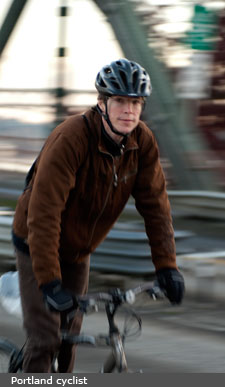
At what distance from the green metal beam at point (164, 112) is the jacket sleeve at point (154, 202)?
603 centimetres

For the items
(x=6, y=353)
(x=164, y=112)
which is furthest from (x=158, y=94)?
(x=6, y=353)

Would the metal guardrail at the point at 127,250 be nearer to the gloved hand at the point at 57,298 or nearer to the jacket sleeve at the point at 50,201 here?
the jacket sleeve at the point at 50,201

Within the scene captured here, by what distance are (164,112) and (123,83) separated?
6540mm

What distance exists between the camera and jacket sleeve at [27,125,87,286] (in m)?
4.13

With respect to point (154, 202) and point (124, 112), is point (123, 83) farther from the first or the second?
point (154, 202)

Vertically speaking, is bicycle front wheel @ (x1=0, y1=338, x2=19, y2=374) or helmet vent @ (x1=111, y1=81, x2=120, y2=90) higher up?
helmet vent @ (x1=111, y1=81, x2=120, y2=90)

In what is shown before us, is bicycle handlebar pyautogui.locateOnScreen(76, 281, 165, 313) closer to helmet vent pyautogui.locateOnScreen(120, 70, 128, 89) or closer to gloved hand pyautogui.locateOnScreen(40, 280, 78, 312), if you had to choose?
gloved hand pyautogui.locateOnScreen(40, 280, 78, 312)

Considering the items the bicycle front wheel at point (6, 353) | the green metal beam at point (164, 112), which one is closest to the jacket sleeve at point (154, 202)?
the bicycle front wheel at point (6, 353)

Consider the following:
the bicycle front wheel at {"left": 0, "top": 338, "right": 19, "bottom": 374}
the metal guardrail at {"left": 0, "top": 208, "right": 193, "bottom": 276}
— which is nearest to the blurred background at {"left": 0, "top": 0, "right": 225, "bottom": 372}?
the metal guardrail at {"left": 0, "top": 208, "right": 193, "bottom": 276}

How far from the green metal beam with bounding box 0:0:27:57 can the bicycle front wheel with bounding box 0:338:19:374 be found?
23.7 ft

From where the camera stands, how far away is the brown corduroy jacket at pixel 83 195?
418 centimetres

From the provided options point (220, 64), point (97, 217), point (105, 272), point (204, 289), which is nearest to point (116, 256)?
point (105, 272)

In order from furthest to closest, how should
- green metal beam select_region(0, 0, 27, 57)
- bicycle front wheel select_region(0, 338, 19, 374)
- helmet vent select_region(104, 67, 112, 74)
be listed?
1. green metal beam select_region(0, 0, 27, 57)
2. bicycle front wheel select_region(0, 338, 19, 374)
3. helmet vent select_region(104, 67, 112, 74)

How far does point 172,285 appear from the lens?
4.29m
